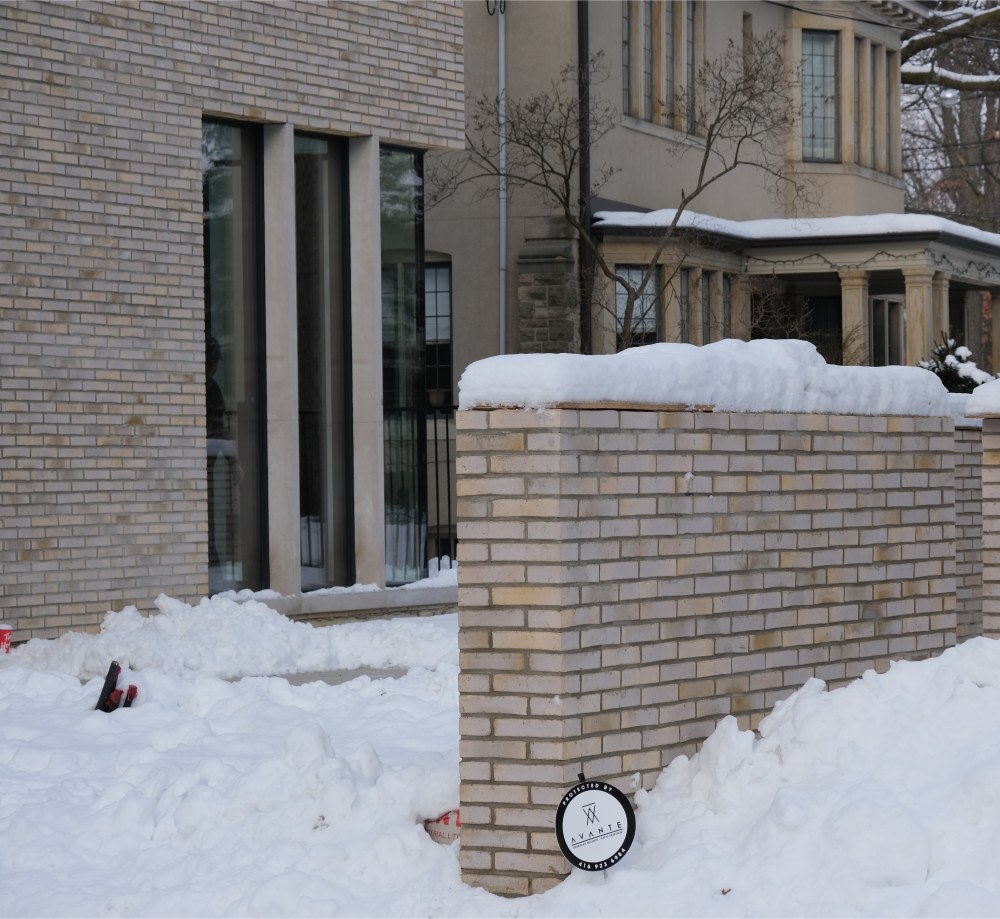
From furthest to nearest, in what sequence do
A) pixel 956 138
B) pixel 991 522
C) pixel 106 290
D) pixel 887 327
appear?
pixel 956 138 → pixel 887 327 → pixel 106 290 → pixel 991 522

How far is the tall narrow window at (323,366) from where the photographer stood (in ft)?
41.2

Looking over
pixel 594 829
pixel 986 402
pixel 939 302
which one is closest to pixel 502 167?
pixel 939 302

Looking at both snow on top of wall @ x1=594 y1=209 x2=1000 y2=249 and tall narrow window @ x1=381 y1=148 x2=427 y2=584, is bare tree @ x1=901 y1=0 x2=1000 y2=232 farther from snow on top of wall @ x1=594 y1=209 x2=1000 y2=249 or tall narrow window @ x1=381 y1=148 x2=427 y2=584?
tall narrow window @ x1=381 y1=148 x2=427 y2=584

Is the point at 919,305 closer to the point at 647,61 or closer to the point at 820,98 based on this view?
the point at 820,98

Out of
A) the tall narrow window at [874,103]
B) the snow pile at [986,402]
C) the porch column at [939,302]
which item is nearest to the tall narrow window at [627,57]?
the porch column at [939,302]

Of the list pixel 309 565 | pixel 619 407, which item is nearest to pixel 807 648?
pixel 619 407

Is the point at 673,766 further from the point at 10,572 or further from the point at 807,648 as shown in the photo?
the point at 10,572

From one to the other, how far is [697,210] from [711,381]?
51.2 ft

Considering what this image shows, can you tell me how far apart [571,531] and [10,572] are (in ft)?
20.5

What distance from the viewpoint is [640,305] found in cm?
1822

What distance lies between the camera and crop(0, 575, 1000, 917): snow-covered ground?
4.46 metres

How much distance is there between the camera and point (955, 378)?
14.6 metres

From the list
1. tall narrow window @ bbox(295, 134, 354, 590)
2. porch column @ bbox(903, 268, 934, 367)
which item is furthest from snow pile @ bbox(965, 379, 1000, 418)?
porch column @ bbox(903, 268, 934, 367)

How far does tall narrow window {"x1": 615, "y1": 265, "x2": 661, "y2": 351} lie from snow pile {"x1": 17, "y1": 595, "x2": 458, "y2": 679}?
311 inches
